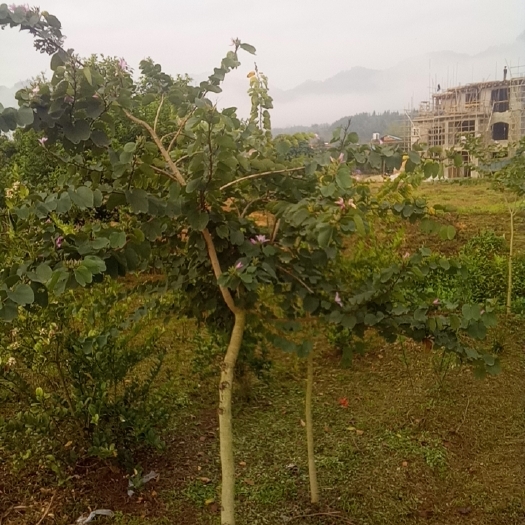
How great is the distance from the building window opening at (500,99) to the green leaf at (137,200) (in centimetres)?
205

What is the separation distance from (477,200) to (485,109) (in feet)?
4.45

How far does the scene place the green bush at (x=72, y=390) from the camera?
166 centimetres

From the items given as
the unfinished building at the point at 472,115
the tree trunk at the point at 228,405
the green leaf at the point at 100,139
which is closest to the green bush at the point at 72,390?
the tree trunk at the point at 228,405

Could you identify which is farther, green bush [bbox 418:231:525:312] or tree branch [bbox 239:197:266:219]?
green bush [bbox 418:231:525:312]

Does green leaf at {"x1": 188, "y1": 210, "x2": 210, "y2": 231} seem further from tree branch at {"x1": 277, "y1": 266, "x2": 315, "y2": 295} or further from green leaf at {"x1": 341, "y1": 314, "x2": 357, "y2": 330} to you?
green leaf at {"x1": 341, "y1": 314, "x2": 357, "y2": 330}

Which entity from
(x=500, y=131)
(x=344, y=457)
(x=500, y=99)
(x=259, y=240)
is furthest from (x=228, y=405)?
(x=500, y=131)

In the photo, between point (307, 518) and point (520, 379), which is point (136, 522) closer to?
point (307, 518)

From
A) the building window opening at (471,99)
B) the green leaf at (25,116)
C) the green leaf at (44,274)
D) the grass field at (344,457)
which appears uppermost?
the building window opening at (471,99)

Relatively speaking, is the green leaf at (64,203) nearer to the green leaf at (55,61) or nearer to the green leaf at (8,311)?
the green leaf at (8,311)

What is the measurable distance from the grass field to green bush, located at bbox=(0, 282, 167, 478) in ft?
0.43

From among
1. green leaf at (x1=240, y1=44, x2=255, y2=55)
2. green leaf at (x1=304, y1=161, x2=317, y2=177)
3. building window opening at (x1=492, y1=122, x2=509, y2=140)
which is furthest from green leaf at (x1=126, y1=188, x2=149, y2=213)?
building window opening at (x1=492, y1=122, x2=509, y2=140)

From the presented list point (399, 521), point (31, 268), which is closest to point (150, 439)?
point (399, 521)

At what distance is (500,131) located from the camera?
298 centimetres

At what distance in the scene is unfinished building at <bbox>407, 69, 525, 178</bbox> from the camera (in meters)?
2.55
